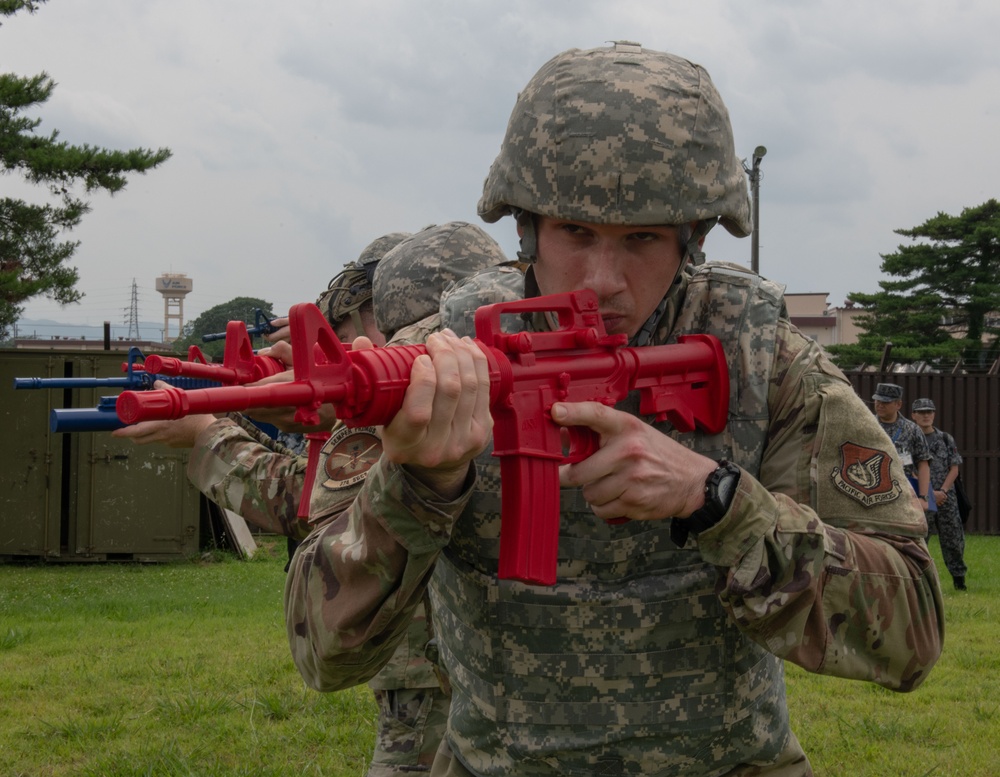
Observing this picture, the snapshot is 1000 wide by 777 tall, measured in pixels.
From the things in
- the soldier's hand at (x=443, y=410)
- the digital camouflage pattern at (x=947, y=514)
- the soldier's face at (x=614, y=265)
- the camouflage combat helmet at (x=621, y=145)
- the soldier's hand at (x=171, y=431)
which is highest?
the camouflage combat helmet at (x=621, y=145)

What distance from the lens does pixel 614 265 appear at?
8.14 feet

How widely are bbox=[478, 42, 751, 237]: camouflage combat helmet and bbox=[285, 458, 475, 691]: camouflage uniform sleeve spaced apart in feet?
2.31

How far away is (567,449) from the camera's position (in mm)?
2562

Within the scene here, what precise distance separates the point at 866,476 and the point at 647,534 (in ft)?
1.57

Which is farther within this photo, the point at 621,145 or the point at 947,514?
the point at 947,514

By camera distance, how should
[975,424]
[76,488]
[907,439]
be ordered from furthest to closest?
[975,424], [76,488], [907,439]

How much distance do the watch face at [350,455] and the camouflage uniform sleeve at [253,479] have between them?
1.34 meters

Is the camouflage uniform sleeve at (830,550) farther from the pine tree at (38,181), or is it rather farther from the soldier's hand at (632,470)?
the pine tree at (38,181)

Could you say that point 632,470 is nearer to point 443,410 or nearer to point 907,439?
point 443,410

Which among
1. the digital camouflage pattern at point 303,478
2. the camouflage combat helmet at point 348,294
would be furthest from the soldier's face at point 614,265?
the camouflage combat helmet at point 348,294

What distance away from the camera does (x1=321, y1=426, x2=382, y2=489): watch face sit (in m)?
2.48

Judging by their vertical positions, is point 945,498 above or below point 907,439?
below

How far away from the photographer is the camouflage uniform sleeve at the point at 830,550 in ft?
7.28

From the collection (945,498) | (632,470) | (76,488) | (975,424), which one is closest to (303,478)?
(632,470)
